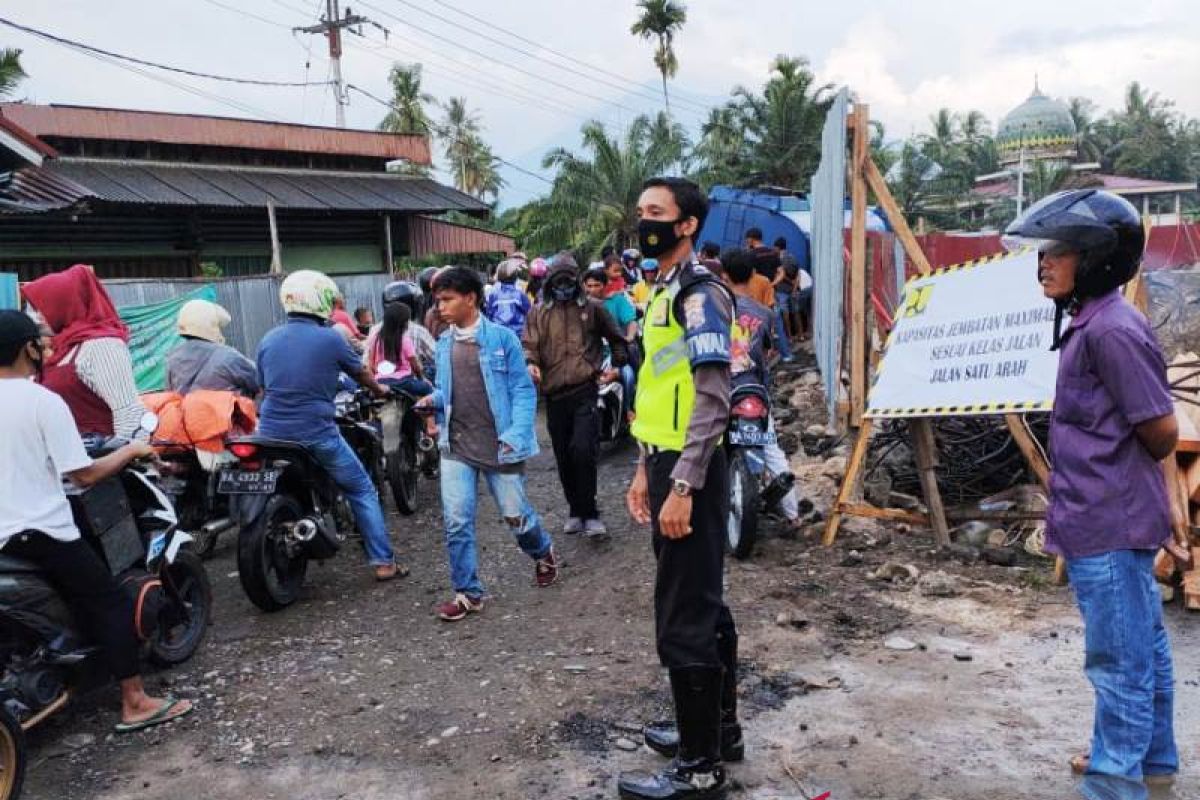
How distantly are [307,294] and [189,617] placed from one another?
180 cm

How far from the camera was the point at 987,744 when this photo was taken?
340cm

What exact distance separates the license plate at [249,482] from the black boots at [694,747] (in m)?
2.72

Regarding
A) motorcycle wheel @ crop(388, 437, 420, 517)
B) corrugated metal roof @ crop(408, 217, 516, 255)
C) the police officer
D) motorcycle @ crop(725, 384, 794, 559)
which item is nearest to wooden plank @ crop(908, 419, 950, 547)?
motorcycle @ crop(725, 384, 794, 559)

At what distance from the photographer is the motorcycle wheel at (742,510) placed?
550 centimetres

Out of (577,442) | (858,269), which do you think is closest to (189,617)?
(577,442)

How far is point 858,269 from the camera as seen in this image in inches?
258

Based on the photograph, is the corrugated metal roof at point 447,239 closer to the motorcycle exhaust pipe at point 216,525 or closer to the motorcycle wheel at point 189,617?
the motorcycle exhaust pipe at point 216,525

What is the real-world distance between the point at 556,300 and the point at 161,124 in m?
13.7

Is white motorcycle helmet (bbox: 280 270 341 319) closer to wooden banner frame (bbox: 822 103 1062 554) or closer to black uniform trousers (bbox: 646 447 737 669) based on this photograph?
black uniform trousers (bbox: 646 447 737 669)

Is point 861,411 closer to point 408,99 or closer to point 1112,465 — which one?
point 1112,465

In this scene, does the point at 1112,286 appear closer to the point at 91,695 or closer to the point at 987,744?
the point at 987,744

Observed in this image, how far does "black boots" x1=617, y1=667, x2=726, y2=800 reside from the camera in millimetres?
3006

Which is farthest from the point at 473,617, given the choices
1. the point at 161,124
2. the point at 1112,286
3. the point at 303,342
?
the point at 161,124

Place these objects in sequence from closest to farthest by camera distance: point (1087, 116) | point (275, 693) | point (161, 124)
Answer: point (275, 693) → point (161, 124) → point (1087, 116)
